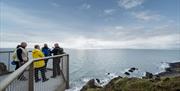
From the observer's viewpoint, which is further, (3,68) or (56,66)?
(3,68)

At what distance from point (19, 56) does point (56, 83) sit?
8.59 feet

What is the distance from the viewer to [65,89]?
10625 mm

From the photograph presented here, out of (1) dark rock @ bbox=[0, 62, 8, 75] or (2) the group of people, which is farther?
(1) dark rock @ bbox=[0, 62, 8, 75]

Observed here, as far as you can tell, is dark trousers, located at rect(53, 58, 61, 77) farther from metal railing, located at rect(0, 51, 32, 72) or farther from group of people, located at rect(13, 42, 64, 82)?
metal railing, located at rect(0, 51, 32, 72)

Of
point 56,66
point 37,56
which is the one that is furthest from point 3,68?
point 56,66

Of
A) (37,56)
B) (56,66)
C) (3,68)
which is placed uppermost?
(37,56)

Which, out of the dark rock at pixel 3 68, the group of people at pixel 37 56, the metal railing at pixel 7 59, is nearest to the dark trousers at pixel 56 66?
the group of people at pixel 37 56

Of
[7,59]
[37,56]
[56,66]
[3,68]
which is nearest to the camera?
[56,66]

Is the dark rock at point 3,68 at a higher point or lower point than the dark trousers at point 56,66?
lower

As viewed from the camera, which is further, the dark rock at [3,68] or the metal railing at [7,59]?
the metal railing at [7,59]

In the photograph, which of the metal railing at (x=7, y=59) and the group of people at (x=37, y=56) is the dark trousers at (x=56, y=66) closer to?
the group of people at (x=37, y=56)

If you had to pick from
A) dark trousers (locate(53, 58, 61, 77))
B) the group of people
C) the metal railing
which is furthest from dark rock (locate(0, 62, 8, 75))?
dark trousers (locate(53, 58, 61, 77))

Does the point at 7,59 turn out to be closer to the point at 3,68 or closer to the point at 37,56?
the point at 3,68

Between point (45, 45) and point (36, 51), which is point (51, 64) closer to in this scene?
point (36, 51)
